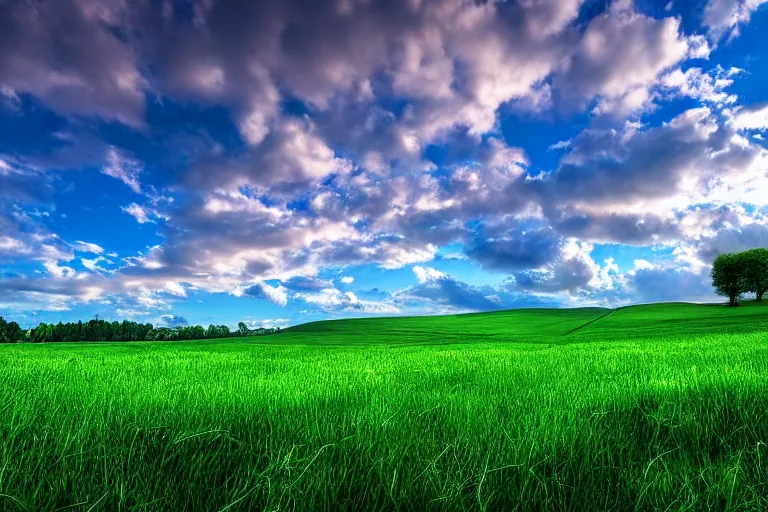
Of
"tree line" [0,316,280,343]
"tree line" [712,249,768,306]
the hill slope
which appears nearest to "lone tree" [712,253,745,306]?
"tree line" [712,249,768,306]

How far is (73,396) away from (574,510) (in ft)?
Result: 19.1

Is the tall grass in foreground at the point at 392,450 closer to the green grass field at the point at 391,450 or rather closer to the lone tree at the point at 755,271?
the green grass field at the point at 391,450

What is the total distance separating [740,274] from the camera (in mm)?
83500

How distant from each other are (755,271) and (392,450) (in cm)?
10881

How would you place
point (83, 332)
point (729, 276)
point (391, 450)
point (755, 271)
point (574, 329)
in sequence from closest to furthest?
point (391, 450) → point (574, 329) → point (755, 271) → point (729, 276) → point (83, 332)

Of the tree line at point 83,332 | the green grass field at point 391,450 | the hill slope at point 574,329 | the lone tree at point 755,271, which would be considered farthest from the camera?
the tree line at point 83,332

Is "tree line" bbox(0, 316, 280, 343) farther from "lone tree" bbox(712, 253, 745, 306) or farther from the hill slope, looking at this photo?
"lone tree" bbox(712, 253, 745, 306)

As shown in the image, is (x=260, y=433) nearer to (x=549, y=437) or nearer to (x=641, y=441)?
(x=549, y=437)

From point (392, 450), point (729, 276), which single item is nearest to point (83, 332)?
point (392, 450)

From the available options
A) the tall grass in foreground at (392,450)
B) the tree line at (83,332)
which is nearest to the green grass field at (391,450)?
the tall grass in foreground at (392,450)

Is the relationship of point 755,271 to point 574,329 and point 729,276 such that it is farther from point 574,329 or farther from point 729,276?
point 574,329

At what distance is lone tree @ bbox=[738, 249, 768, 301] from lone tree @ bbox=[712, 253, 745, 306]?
562 mm

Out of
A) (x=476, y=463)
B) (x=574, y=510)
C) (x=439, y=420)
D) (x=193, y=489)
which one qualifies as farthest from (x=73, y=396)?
(x=574, y=510)

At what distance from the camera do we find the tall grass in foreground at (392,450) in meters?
2.49
